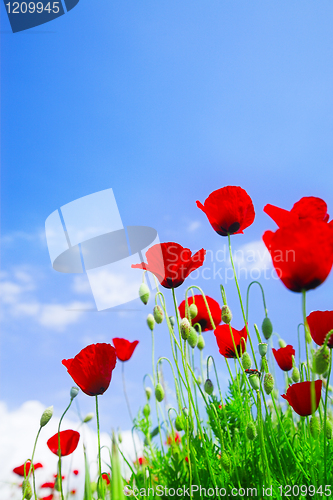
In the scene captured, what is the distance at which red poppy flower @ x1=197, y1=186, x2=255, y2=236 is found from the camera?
1438mm

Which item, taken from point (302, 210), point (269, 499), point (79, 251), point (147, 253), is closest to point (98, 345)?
point (147, 253)

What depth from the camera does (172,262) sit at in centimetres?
138

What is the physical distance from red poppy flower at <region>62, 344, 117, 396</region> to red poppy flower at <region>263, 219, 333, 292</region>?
73 centimetres

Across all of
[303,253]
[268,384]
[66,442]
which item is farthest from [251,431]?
[66,442]

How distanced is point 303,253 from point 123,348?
5.74 ft

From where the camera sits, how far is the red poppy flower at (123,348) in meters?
2.32

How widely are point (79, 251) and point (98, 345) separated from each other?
202 cm

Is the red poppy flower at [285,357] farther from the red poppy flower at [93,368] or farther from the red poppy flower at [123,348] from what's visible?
the red poppy flower at [123,348]

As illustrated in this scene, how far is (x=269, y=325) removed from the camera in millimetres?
1271

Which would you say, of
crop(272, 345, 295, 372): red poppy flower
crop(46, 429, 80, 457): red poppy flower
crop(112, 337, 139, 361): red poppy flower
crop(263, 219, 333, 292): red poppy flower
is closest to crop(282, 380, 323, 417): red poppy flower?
crop(263, 219, 333, 292): red poppy flower

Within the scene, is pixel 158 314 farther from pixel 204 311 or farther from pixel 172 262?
pixel 204 311

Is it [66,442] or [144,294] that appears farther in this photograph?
[66,442]

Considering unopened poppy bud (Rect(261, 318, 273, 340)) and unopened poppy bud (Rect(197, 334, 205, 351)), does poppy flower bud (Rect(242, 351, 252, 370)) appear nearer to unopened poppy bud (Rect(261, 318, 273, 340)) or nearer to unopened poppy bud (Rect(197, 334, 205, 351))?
unopened poppy bud (Rect(261, 318, 273, 340))

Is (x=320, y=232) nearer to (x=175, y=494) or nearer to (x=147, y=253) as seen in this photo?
(x=147, y=253)
